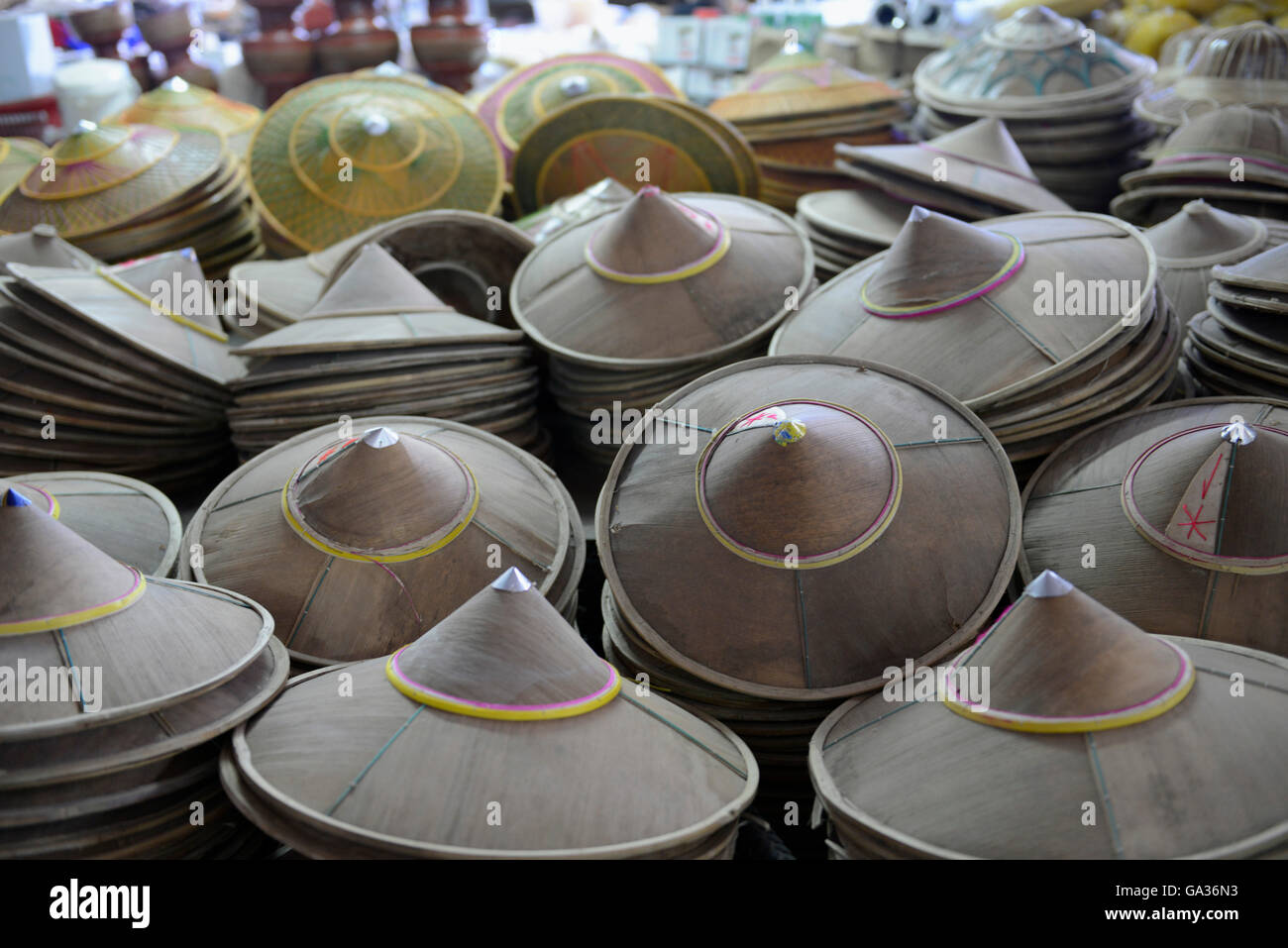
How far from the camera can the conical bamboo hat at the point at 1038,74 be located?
4.95 meters

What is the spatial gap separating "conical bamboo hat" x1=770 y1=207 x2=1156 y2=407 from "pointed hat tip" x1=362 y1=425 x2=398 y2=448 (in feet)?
3.88

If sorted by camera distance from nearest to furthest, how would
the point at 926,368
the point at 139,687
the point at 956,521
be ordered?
1. the point at 139,687
2. the point at 956,521
3. the point at 926,368

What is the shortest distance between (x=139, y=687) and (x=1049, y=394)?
230 cm

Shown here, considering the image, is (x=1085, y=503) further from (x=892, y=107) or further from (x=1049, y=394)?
(x=892, y=107)

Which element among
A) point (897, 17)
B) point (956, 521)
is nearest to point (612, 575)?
point (956, 521)

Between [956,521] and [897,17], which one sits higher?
[897,17]

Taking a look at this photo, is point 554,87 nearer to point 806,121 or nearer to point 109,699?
point 806,121

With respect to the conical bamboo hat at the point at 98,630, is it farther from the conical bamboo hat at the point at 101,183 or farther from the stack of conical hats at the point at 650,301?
the conical bamboo hat at the point at 101,183

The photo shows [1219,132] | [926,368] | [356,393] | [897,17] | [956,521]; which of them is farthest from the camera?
[897,17]

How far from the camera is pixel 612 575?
2.62 metres

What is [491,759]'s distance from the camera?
6.56ft

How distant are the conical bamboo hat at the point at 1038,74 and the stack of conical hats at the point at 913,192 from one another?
2.39ft

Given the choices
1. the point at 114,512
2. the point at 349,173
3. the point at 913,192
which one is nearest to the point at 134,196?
the point at 349,173

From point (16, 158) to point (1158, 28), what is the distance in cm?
717
